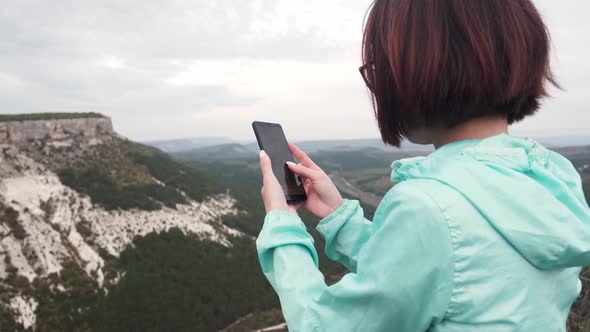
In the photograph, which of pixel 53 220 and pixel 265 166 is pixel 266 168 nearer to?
pixel 265 166

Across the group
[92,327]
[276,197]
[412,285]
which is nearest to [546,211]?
[412,285]

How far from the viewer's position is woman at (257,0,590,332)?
1.51 m

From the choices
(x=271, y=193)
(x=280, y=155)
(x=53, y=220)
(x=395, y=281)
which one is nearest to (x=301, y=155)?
A: (x=280, y=155)

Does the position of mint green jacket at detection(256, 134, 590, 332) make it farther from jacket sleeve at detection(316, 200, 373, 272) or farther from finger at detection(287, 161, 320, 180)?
finger at detection(287, 161, 320, 180)

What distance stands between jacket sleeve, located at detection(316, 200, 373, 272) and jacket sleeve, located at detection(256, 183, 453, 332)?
919mm

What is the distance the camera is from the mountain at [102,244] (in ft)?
155

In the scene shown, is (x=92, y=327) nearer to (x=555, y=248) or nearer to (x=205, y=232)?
(x=205, y=232)

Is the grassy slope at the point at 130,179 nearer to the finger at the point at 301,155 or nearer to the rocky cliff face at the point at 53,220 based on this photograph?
the rocky cliff face at the point at 53,220

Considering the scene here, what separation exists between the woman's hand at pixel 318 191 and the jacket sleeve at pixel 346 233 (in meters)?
0.20

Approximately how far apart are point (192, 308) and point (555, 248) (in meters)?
58.4

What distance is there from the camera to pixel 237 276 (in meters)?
62.5

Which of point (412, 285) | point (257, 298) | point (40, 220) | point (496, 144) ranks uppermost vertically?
point (496, 144)

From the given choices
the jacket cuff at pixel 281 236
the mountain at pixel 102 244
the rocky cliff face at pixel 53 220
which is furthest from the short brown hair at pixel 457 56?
the rocky cliff face at pixel 53 220

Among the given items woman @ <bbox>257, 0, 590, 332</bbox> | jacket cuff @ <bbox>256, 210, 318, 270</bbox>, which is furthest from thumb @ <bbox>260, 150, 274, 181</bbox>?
jacket cuff @ <bbox>256, 210, 318, 270</bbox>
